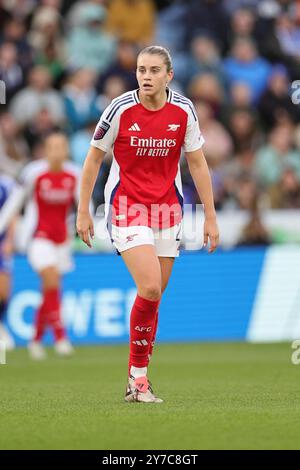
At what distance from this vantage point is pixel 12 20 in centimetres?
1967

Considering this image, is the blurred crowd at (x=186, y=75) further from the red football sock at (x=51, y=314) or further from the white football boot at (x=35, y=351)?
the white football boot at (x=35, y=351)

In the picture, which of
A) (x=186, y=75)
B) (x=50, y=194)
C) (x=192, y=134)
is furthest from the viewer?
(x=186, y=75)

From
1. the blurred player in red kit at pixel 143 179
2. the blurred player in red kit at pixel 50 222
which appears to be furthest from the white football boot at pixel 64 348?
the blurred player in red kit at pixel 143 179

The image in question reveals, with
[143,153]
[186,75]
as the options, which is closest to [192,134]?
[143,153]

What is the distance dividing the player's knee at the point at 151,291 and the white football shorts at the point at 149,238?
32 centimetres

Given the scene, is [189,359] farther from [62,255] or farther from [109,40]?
[109,40]

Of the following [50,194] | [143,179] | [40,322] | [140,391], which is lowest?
[140,391]

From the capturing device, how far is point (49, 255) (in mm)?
15250

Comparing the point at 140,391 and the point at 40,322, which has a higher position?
the point at 40,322

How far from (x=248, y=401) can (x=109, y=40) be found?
12132 mm

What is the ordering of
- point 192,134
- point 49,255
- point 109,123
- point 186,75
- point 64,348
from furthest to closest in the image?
point 186,75 < point 49,255 < point 64,348 < point 192,134 < point 109,123

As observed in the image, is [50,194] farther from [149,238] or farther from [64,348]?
[149,238]

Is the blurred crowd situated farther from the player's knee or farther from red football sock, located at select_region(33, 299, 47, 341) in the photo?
the player's knee

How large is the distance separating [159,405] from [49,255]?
6.98 m
